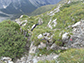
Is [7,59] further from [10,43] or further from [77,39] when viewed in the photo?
[77,39]

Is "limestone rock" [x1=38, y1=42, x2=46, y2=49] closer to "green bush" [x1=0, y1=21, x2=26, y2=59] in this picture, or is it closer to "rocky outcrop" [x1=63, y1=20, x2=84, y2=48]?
"rocky outcrop" [x1=63, y1=20, x2=84, y2=48]

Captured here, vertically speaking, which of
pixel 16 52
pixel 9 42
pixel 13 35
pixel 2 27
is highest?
pixel 2 27

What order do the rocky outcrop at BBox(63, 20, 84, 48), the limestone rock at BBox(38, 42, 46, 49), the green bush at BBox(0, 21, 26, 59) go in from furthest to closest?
the green bush at BBox(0, 21, 26, 59) → the limestone rock at BBox(38, 42, 46, 49) → the rocky outcrop at BBox(63, 20, 84, 48)

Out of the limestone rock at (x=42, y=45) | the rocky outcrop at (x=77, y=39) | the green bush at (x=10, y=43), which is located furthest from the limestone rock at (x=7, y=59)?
the rocky outcrop at (x=77, y=39)

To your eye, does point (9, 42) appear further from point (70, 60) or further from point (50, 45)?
point (70, 60)

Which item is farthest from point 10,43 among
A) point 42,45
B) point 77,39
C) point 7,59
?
point 77,39

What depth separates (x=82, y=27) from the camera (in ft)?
36.5

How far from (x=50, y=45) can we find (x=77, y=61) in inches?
239

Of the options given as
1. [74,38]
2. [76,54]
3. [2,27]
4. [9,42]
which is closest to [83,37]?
[74,38]

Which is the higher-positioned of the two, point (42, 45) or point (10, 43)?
point (10, 43)

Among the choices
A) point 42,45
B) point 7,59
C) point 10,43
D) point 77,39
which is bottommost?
point 77,39

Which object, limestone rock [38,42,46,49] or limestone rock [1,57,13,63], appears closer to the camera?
limestone rock [38,42,46,49]

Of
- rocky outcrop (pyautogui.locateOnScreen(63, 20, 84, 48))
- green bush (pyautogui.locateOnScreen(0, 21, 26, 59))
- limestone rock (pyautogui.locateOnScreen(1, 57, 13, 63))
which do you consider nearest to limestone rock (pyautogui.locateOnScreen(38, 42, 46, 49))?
rocky outcrop (pyautogui.locateOnScreen(63, 20, 84, 48))

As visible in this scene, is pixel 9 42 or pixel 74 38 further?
pixel 9 42
